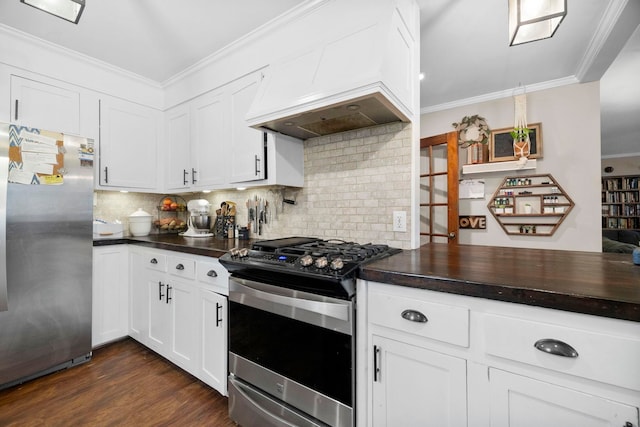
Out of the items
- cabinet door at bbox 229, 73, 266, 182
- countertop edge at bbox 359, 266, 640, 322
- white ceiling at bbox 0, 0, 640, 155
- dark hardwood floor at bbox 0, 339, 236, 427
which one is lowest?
dark hardwood floor at bbox 0, 339, 236, 427

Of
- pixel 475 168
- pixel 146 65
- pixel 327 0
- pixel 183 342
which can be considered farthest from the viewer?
pixel 475 168

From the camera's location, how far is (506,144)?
329cm

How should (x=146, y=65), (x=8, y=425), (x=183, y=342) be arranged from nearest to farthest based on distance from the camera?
(x=8, y=425), (x=183, y=342), (x=146, y=65)

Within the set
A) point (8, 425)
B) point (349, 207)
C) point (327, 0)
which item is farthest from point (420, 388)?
point (8, 425)

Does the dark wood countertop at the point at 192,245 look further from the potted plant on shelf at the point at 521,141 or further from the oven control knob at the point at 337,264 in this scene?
the potted plant on shelf at the point at 521,141

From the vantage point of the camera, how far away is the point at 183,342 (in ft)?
6.52

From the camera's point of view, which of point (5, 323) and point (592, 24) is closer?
point (5, 323)

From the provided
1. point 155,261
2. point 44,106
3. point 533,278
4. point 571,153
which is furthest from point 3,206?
point 571,153

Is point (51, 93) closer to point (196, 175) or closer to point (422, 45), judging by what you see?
point (196, 175)

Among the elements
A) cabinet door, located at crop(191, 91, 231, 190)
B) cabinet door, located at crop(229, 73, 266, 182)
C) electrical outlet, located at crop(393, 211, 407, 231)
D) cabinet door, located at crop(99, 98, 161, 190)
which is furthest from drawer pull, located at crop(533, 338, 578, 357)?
cabinet door, located at crop(99, 98, 161, 190)

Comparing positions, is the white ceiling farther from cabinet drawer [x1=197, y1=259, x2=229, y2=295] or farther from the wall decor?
cabinet drawer [x1=197, y1=259, x2=229, y2=295]

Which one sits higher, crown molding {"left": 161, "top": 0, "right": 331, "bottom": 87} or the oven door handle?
crown molding {"left": 161, "top": 0, "right": 331, "bottom": 87}

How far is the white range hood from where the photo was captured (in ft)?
4.57

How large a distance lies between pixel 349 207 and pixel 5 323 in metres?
2.41
